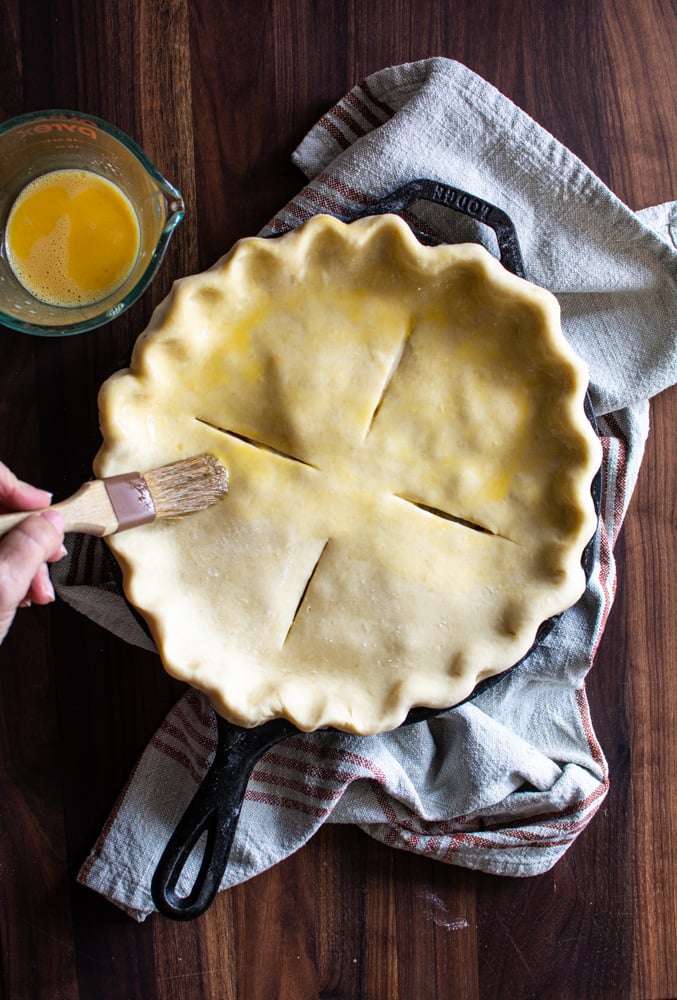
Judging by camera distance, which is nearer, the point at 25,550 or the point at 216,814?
the point at 25,550

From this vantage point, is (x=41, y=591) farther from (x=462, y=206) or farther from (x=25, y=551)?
(x=462, y=206)

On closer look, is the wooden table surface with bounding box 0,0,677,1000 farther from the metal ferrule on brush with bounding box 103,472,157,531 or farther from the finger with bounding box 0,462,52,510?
the metal ferrule on brush with bounding box 103,472,157,531

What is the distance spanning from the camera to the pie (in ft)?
4.37

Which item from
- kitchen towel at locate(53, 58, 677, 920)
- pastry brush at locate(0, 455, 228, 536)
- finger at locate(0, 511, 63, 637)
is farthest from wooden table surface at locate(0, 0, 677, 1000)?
finger at locate(0, 511, 63, 637)

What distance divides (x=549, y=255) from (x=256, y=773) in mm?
1038

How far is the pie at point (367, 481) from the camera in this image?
52.5 inches

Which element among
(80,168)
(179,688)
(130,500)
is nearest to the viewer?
(130,500)

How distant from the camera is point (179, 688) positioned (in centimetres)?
158

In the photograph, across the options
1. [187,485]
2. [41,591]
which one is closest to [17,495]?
[41,591]

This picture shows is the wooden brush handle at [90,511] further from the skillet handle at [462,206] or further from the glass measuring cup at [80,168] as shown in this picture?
the skillet handle at [462,206]

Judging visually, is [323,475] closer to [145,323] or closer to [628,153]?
[145,323]

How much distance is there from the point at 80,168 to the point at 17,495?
1.93ft

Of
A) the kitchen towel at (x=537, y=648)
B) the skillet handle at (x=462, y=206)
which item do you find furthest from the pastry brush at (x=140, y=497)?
the skillet handle at (x=462, y=206)

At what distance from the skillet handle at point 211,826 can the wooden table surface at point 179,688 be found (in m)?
0.28
